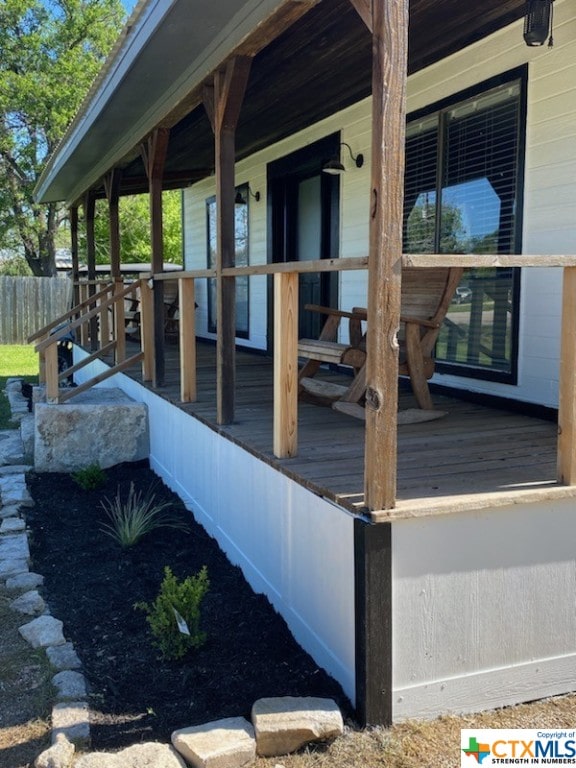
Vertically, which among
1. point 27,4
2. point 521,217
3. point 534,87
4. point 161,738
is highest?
point 27,4

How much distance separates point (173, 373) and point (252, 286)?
7.38 feet

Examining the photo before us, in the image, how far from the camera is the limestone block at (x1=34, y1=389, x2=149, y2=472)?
17.6 ft

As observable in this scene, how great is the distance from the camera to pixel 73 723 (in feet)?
7.64

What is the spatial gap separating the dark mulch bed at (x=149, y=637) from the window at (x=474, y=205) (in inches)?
81.7

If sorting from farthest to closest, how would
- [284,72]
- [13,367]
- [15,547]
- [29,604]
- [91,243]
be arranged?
[13,367]
[91,243]
[284,72]
[15,547]
[29,604]

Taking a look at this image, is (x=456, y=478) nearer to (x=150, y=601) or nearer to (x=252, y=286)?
(x=150, y=601)

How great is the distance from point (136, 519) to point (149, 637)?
3.56 ft

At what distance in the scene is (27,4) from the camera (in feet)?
63.7

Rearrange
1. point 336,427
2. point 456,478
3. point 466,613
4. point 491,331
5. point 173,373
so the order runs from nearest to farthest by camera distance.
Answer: point 466,613 → point 456,478 → point 336,427 → point 491,331 → point 173,373

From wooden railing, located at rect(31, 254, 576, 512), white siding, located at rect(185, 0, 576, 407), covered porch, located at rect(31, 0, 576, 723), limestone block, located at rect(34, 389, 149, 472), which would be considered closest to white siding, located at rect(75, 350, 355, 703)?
covered porch, located at rect(31, 0, 576, 723)

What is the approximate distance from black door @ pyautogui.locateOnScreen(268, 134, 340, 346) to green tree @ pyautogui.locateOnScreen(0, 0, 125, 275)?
538 inches

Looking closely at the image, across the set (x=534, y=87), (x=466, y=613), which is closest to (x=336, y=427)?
(x=466, y=613)

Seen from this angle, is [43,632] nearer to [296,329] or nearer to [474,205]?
[296,329]

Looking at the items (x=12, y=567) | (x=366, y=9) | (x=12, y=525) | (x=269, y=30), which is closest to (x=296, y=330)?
(x=366, y=9)
